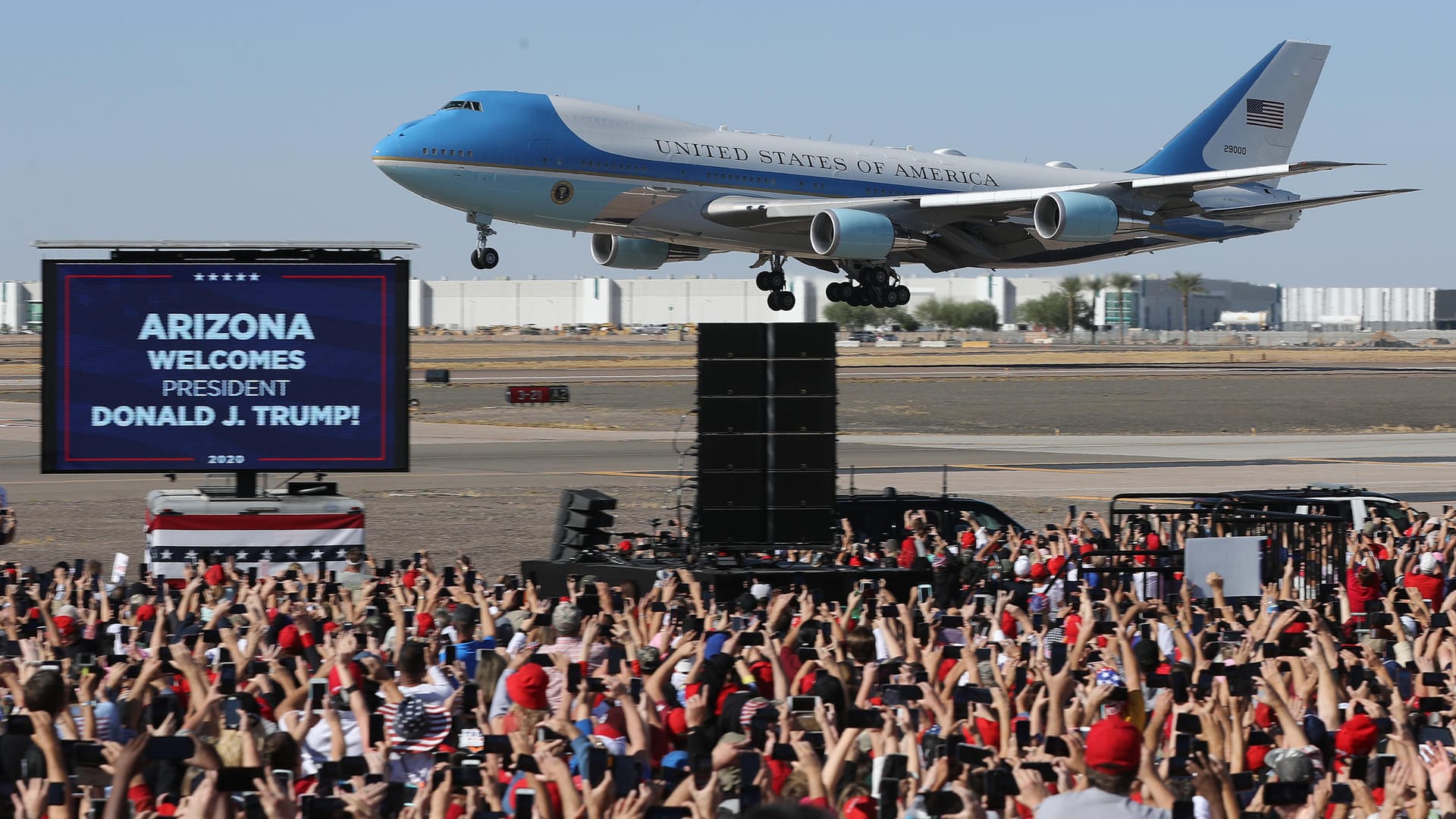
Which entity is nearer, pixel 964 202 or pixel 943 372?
pixel 964 202

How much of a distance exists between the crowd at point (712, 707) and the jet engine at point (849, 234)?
107 feet

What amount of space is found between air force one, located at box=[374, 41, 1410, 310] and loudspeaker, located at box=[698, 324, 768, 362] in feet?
79.3

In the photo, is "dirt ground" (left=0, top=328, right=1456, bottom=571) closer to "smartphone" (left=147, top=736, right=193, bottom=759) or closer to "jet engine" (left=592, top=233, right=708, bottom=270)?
"jet engine" (left=592, top=233, right=708, bottom=270)

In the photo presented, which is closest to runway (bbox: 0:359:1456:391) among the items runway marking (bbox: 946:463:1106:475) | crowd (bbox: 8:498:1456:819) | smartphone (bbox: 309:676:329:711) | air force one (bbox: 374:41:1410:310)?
air force one (bbox: 374:41:1410:310)

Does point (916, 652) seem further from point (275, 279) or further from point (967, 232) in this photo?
point (967, 232)

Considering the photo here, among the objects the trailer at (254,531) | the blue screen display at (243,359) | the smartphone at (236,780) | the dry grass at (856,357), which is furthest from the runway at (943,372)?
the smartphone at (236,780)

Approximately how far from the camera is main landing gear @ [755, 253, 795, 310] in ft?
167

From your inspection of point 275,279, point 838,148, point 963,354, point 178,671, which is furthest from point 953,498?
point 963,354

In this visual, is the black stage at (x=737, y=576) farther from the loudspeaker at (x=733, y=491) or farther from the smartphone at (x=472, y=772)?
the smartphone at (x=472, y=772)

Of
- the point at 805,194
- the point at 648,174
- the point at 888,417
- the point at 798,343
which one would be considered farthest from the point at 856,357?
the point at 798,343

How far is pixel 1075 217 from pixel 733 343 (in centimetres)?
2816

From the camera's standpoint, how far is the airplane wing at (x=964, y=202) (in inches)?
1795

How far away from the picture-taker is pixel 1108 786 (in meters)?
6.12

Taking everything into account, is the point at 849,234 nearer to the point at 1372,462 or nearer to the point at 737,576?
the point at 1372,462
